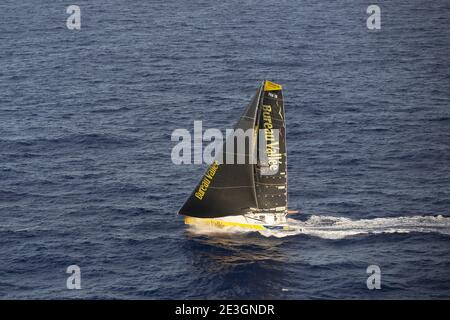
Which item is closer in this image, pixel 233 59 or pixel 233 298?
pixel 233 298

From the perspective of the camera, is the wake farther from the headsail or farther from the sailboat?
the headsail

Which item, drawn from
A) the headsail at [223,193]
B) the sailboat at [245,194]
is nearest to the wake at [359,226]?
the sailboat at [245,194]

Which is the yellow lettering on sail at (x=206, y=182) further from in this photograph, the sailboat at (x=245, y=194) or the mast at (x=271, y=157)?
the mast at (x=271, y=157)

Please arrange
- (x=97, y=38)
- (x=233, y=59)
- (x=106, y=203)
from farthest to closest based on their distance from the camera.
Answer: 1. (x=97, y=38)
2. (x=233, y=59)
3. (x=106, y=203)

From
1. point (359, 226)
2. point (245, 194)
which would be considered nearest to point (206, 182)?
point (245, 194)

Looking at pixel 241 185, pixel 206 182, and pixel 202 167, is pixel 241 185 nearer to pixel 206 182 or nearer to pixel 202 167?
pixel 206 182

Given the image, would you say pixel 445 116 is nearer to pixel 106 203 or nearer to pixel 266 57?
pixel 266 57
